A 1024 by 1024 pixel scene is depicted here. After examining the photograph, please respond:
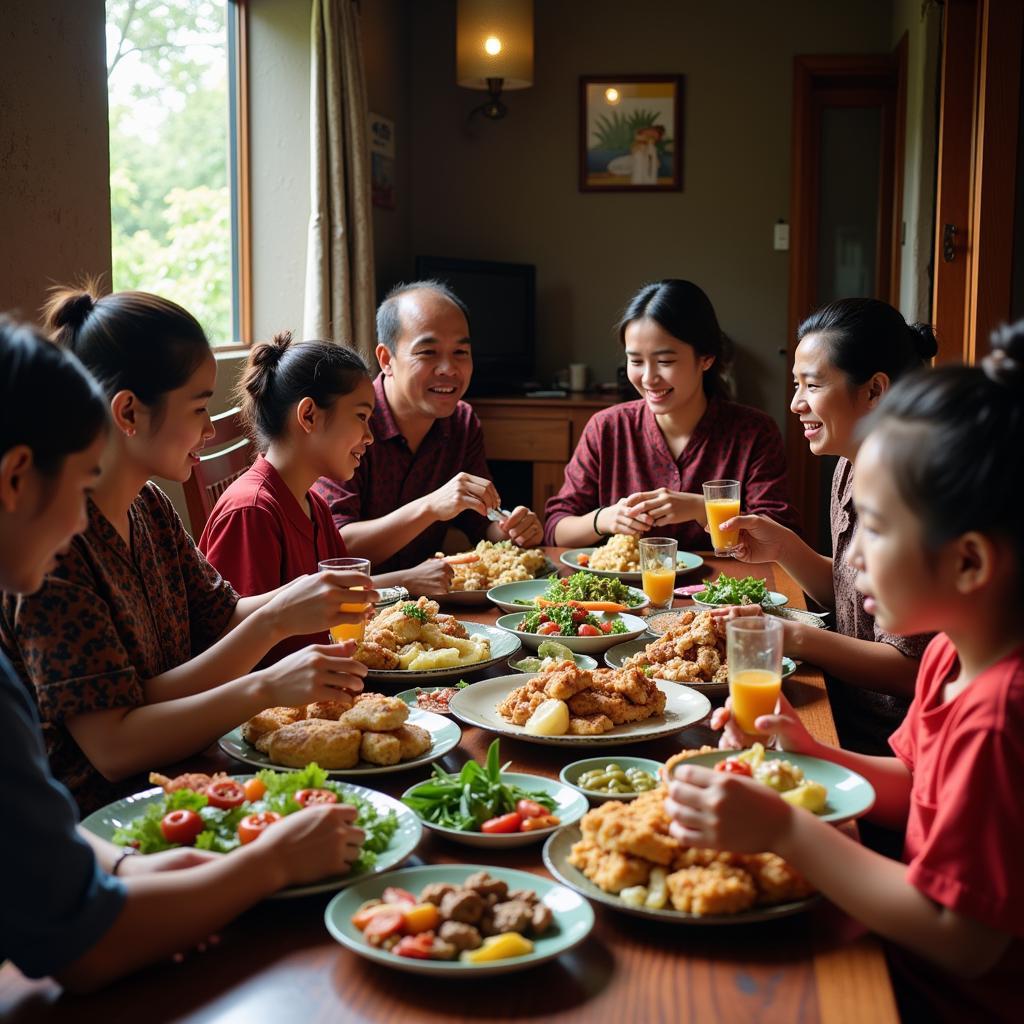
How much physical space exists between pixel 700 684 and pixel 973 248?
2527 mm

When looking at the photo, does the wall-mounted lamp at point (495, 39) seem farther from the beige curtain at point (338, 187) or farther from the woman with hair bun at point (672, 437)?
the woman with hair bun at point (672, 437)

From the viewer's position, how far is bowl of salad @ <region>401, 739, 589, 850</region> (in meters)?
1.26

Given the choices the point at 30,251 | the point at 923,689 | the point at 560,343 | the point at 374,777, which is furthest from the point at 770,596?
the point at 560,343

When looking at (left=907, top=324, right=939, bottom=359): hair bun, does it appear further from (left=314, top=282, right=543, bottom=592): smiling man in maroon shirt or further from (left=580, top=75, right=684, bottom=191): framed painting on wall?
(left=580, top=75, right=684, bottom=191): framed painting on wall

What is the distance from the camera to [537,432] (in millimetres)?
5859

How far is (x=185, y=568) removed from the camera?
1.91 metres

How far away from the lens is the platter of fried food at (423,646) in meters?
1.88

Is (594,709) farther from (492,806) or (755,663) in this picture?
(492,806)

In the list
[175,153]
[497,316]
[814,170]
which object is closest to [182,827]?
[175,153]

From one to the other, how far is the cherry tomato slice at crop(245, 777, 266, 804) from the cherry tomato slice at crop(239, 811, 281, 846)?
66 millimetres

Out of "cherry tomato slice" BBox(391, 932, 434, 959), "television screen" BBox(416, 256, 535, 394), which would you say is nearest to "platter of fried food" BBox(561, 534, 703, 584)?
"cherry tomato slice" BBox(391, 932, 434, 959)

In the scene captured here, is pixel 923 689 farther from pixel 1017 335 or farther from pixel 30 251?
pixel 30 251

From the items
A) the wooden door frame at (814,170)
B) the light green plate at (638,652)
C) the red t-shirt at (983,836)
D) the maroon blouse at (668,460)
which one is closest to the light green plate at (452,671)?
the light green plate at (638,652)

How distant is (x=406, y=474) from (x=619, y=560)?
0.91 m
